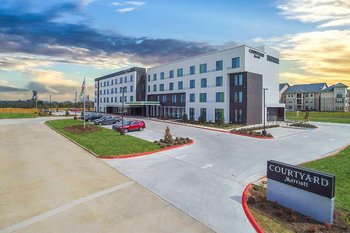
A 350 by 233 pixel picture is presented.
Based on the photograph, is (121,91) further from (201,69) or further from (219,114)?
(219,114)

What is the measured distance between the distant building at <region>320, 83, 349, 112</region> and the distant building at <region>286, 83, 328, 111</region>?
8.82 feet

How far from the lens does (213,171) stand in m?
14.6

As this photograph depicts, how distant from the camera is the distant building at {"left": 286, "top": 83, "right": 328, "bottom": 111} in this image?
360 ft

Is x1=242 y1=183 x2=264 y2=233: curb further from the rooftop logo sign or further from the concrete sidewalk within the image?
the rooftop logo sign

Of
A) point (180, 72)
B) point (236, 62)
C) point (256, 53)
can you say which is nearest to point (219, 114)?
point (236, 62)

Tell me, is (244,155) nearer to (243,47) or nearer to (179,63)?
(243,47)

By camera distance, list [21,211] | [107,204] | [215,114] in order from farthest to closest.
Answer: [215,114]
[107,204]
[21,211]

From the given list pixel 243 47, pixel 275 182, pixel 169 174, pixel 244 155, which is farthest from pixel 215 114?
pixel 275 182

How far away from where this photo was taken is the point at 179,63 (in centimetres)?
5450

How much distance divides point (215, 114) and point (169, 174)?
32.7 meters

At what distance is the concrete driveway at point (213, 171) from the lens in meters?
9.36

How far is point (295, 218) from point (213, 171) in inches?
246

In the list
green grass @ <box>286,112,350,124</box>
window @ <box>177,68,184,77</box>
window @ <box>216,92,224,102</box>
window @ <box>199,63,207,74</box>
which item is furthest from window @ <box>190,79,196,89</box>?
green grass @ <box>286,112,350,124</box>

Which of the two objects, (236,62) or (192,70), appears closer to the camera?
(236,62)
